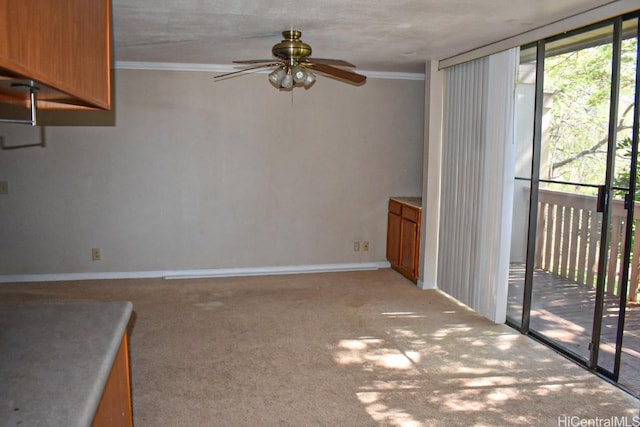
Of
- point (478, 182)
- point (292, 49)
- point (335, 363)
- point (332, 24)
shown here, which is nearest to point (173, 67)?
point (292, 49)

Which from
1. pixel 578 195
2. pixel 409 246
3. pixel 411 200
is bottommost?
pixel 409 246

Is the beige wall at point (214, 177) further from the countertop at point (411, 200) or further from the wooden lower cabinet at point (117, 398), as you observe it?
the wooden lower cabinet at point (117, 398)

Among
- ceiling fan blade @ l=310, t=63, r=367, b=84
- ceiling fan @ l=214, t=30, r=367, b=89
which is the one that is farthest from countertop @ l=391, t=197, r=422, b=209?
ceiling fan @ l=214, t=30, r=367, b=89

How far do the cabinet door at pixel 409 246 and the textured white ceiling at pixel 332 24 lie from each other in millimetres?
1715

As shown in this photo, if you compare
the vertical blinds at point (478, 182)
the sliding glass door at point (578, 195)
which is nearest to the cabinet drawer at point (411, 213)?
the vertical blinds at point (478, 182)

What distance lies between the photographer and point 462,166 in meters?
4.64

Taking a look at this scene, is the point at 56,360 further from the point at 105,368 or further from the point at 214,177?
the point at 214,177

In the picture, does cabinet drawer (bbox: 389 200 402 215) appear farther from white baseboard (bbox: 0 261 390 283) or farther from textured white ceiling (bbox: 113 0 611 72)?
textured white ceiling (bbox: 113 0 611 72)

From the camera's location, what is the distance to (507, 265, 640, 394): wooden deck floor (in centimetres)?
345

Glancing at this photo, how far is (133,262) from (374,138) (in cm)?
292

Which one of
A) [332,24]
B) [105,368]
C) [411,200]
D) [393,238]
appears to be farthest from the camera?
[393,238]

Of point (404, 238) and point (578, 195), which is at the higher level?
point (578, 195)

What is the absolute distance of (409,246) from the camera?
5.50m

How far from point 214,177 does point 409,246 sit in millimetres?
2176
